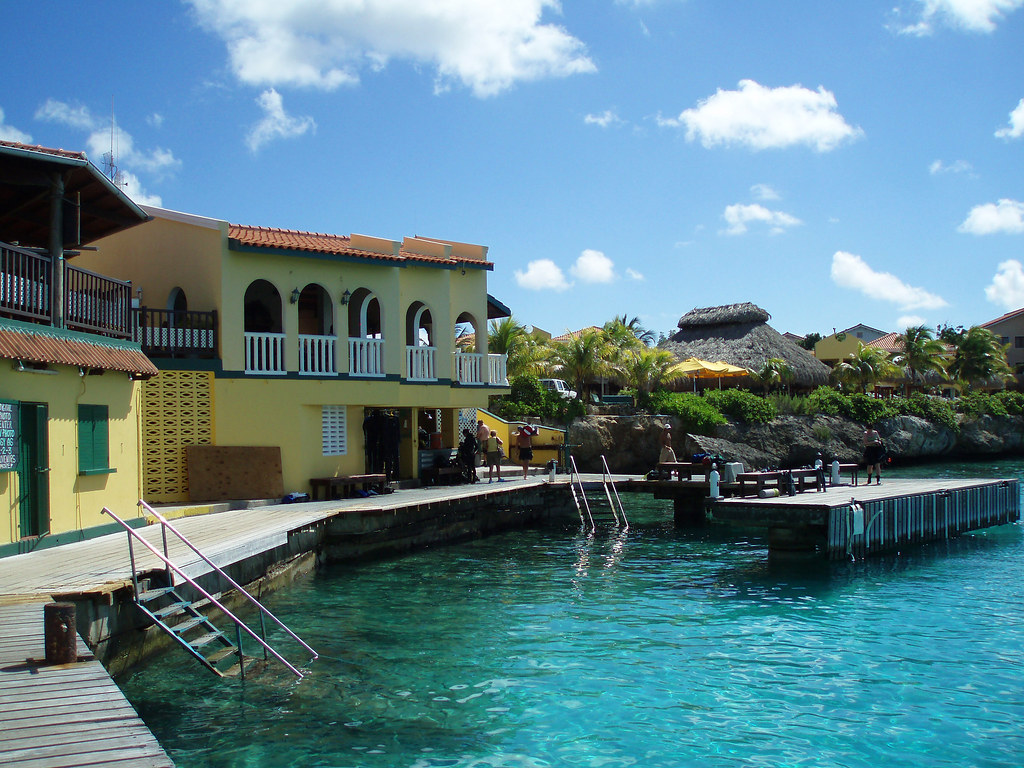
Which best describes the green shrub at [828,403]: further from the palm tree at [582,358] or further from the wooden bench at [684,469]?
the wooden bench at [684,469]

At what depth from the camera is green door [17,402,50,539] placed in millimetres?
12594

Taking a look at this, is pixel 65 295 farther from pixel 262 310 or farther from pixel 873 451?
pixel 873 451

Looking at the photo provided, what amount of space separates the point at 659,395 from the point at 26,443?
104 ft

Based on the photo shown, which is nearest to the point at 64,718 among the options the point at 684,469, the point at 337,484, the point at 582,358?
the point at 337,484

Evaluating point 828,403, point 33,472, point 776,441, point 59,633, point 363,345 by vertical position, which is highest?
point 363,345

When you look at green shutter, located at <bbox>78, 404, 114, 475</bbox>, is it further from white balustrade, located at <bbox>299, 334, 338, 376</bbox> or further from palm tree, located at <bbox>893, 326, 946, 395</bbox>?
palm tree, located at <bbox>893, 326, 946, 395</bbox>

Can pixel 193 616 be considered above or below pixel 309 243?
below

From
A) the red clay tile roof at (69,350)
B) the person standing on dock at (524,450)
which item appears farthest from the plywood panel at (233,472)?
the person standing on dock at (524,450)

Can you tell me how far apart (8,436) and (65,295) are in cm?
298

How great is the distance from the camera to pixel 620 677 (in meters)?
10.9

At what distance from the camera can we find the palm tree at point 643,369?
1651 inches

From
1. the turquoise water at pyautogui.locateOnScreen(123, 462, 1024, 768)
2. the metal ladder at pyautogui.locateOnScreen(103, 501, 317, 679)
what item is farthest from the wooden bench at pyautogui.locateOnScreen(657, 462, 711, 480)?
the metal ladder at pyautogui.locateOnScreen(103, 501, 317, 679)

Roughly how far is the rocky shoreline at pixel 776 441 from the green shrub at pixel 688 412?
0.39 meters

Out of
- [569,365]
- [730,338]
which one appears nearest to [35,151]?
[569,365]
